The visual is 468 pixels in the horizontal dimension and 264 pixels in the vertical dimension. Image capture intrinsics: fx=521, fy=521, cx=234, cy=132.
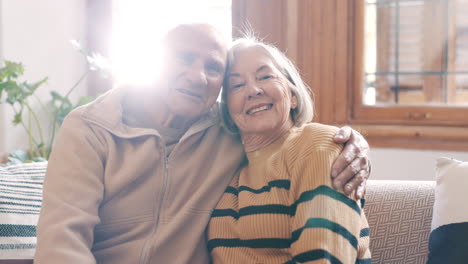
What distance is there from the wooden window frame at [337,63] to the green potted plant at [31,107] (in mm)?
1018

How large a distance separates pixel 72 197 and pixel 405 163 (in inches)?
67.7

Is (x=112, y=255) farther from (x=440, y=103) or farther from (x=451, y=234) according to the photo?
(x=440, y=103)

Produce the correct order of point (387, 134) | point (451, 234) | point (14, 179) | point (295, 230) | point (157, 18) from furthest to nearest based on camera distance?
point (157, 18) < point (387, 134) < point (14, 179) < point (451, 234) < point (295, 230)

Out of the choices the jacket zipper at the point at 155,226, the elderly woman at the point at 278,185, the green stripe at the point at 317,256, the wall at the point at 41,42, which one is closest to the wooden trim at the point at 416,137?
the elderly woman at the point at 278,185

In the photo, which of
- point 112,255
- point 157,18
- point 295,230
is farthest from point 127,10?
point 295,230

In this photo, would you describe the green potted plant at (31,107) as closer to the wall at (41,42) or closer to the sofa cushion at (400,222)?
the wall at (41,42)

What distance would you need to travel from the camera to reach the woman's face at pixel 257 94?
4.64ft

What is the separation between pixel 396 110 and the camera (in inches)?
102

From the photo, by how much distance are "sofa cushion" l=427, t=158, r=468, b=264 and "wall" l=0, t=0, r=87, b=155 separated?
2.13 meters

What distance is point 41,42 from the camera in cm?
286

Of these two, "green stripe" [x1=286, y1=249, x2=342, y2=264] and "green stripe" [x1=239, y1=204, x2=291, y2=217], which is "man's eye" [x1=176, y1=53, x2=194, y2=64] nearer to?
"green stripe" [x1=239, y1=204, x2=291, y2=217]

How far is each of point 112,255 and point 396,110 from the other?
1721mm

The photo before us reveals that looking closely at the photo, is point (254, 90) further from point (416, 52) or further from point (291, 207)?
point (416, 52)

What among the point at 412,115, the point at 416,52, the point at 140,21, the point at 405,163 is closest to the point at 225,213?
the point at 405,163
